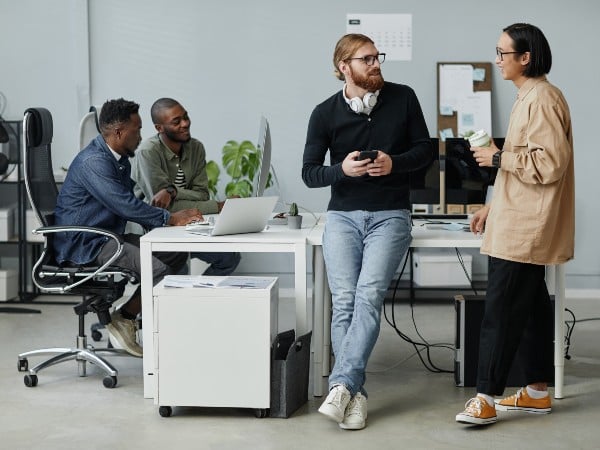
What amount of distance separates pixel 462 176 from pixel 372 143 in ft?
1.95

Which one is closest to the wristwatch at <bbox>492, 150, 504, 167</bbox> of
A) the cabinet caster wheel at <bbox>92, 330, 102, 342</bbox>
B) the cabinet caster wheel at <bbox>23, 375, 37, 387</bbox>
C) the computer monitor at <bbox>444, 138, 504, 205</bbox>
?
the computer monitor at <bbox>444, 138, 504, 205</bbox>

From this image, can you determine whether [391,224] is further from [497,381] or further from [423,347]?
[423,347]

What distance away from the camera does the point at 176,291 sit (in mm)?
3656

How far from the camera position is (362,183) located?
12.6ft

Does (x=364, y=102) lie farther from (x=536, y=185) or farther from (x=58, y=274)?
(x=58, y=274)

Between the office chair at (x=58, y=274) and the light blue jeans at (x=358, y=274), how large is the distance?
38.2 inches

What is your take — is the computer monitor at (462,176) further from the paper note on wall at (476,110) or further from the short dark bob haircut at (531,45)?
the paper note on wall at (476,110)

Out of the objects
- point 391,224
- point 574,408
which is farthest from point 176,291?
point 574,408

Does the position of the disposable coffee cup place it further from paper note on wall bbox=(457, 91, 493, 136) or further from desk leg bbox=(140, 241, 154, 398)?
paper note on wall bbox=(457, 91, 493, 136)

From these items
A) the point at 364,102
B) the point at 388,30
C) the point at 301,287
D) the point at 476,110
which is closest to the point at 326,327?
→ the point at 301,287

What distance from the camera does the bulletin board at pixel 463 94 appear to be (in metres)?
6.26

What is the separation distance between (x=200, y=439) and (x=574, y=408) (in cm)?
149

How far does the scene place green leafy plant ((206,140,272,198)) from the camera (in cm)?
616

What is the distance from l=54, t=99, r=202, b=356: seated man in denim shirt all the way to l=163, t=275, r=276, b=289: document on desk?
17.0 inches
